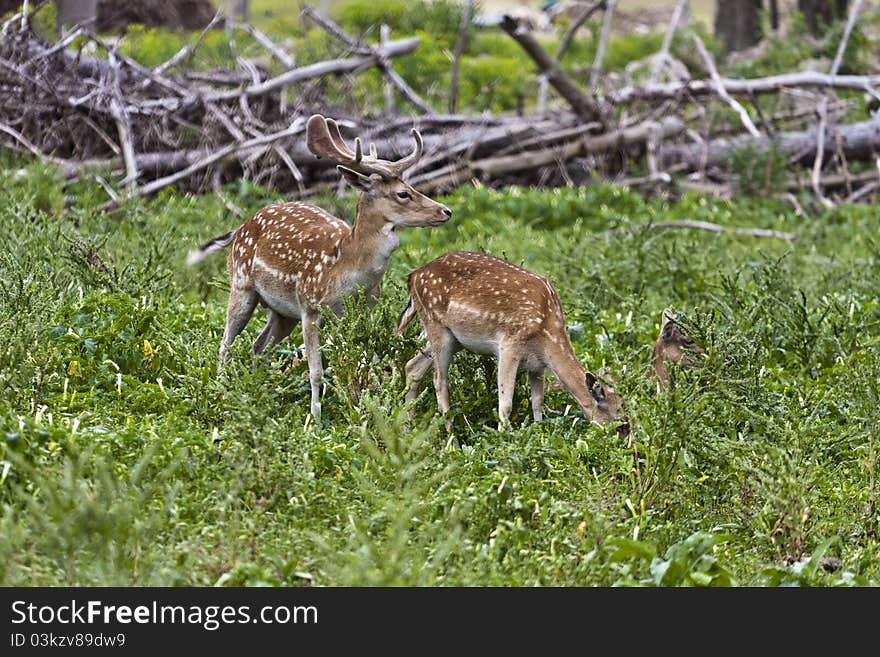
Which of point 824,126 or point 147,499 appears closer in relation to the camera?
point 147,499

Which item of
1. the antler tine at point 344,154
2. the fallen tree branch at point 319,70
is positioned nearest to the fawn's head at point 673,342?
the antler tine at point 344,154

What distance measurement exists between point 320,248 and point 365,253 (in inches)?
12.7

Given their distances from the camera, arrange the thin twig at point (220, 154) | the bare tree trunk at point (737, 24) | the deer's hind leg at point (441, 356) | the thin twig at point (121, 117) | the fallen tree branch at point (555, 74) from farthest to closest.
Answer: the bare tree trunk at point (737, 24)
the fallen tree branch at point (555, 74)
the thin twig at point (121, 117)
the thin twig at point (220, 154)
the deer's hind leg at point (441, 356)

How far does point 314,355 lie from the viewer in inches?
303

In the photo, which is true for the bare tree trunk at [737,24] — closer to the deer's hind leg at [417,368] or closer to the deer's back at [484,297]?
the deer's back at [484,297]

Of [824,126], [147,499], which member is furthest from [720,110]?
[147,499]

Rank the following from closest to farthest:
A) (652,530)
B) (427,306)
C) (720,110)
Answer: (652,530)
(427,306)
(720,110)

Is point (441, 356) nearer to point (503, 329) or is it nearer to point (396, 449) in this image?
point (503, 329)

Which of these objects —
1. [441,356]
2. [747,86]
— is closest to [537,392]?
[441,356]

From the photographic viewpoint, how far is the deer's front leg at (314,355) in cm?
758

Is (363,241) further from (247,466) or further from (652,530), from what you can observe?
(652,530)

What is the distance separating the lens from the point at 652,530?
5.95 meters

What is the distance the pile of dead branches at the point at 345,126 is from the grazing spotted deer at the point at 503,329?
573 cm
